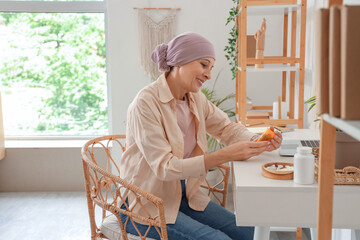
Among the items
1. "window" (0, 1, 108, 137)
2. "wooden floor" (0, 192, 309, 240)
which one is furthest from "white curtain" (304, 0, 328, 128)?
"window" (0, 1, 108, 137)

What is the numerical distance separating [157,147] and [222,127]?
1.57 ft

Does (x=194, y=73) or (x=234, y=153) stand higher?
(x=194, y=73)

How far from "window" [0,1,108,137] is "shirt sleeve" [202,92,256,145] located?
2272mm

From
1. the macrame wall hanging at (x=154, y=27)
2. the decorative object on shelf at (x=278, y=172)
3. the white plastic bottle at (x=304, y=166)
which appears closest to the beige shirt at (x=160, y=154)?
the decorative object on shelf at (x=278, y=172)

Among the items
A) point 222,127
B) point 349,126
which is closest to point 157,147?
point 222,127

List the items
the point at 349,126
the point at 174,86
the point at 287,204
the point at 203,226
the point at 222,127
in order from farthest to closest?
the point at 222,127 → the point at 174,86 → the point at 203,226 → the point at 287,204 → the point at 349,126

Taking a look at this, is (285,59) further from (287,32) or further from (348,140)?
(348,140)

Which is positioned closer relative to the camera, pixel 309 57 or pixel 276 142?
pixel 276 142

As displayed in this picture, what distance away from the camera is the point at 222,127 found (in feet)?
6.82

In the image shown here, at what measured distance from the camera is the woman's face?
184cm

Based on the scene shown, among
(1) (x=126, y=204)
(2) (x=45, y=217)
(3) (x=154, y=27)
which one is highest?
(3) (x=154, y=27)

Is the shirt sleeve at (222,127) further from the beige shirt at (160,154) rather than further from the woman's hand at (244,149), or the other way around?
the woman's hand at (244,149)

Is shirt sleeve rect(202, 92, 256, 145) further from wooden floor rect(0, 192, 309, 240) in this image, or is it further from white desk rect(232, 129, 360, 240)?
wooden floor rect(0, 192, 309, 240)

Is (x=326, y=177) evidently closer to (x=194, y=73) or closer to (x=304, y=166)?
(x=304, y=166)
